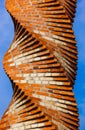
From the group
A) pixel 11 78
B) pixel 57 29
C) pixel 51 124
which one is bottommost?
pixel 51 124

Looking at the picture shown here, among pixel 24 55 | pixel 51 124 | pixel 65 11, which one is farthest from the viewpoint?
pixel 65 11

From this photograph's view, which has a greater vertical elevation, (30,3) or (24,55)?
(30,3)

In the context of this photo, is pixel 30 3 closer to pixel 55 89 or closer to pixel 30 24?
pixel 30 24

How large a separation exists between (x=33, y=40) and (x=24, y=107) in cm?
177

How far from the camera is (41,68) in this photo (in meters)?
16.7

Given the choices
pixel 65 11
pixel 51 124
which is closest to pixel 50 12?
pixel 65 11

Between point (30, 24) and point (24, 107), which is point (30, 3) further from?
point (24, 107)

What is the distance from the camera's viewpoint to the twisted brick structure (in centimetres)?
1605

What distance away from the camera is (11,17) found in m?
17.9

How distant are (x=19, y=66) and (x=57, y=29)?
1482 mm

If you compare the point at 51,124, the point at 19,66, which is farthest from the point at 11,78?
the point at 51,124

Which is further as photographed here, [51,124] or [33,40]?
[33,40]

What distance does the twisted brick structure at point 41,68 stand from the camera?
1605 centimetres

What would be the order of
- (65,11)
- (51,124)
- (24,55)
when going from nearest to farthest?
1. (51,124)
2. (24,55)
3. (65,11)
